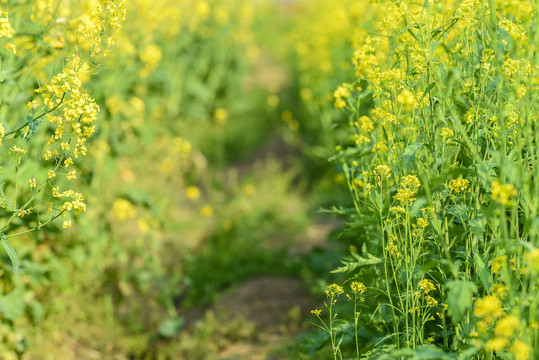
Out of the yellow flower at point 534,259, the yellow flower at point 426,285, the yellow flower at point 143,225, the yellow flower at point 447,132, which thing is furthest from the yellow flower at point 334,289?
the yellow flower at point 143,225

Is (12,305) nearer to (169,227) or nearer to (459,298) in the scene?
(169,227)

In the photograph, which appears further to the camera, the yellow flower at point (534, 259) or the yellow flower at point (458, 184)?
the yellow flower at point (458, 184)

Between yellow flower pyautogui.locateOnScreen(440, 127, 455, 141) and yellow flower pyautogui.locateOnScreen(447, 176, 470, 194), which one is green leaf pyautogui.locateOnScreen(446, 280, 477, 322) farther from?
yellow flower pyautogui.locateOnScreen(440, 127, 455, 141)

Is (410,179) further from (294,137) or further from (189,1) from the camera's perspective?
(189,1)

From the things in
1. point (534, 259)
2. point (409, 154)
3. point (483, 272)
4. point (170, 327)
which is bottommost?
point (170, 327)

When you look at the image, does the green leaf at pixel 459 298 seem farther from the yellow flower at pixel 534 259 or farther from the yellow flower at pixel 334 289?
the yellow flower at pixel 334 289

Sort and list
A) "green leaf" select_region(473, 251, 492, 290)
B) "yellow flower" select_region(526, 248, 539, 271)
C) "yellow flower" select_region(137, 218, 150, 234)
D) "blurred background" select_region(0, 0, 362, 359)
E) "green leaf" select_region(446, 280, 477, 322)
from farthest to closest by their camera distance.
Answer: "yellow flower" select_region(137, 218, 150, 234)
"blurred background" select_region(0, 0, 362, 359)
"green leaf" select_region(473, 251, 492, 290)
"green leaf" select_region(446, 280, 477, 322)
"yellow flower" select_region(526, 248, 539, 271)

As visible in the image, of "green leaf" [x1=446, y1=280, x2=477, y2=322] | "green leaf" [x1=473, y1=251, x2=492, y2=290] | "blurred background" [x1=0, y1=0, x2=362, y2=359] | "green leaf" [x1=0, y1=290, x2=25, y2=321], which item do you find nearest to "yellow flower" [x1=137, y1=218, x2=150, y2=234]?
"blurred background" [x1=0, y1=0, x2=362, y2=359]

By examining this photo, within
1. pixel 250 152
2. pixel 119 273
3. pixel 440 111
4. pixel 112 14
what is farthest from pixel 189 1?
pixel 440 111

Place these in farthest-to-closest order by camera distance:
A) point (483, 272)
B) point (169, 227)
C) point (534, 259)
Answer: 1. point (169, 227)
2. point (483, 272)
3. point (534, 259)

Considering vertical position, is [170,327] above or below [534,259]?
below

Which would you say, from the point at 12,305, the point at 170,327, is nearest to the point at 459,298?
the point at 12,305

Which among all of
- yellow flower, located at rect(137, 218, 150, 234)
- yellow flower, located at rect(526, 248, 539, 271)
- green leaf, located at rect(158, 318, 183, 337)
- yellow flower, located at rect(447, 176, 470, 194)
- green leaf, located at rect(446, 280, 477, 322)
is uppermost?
yellow flower, located at rect(447, 176, 470, 194)

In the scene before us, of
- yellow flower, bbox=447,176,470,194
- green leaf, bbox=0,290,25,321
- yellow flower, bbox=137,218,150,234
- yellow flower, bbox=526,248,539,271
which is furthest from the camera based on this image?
yellow flower, bbox=137,218,150,234
